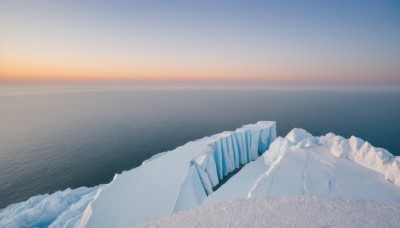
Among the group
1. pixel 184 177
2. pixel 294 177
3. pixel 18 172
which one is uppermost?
pixel 294 177

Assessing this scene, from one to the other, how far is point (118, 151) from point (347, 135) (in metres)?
42.5

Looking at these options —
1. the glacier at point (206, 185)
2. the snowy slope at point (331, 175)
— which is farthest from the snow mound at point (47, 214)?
the snowy slope at point (331, 175)

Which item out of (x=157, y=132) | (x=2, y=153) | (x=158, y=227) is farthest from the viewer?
(x=157, y=132)

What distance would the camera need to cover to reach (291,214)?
2.88 meters

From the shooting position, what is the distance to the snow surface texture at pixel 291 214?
2.69 metres

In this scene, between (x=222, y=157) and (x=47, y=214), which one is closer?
(x=47, y=214)

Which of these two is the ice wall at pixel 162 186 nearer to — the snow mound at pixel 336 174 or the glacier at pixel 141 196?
the glacier at pixel 141 196

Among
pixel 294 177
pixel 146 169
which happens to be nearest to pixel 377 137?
pixel 294 177

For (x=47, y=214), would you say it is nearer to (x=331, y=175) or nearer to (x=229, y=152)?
(x=229, y=152)

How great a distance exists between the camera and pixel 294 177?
1099cm

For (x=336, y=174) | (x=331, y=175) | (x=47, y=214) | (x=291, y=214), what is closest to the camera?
(x=291, y=214)

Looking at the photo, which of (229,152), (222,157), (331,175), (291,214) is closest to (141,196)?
(291,214)

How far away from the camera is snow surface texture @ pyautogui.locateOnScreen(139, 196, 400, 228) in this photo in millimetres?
2693

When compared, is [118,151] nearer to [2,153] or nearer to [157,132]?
[157,132]
